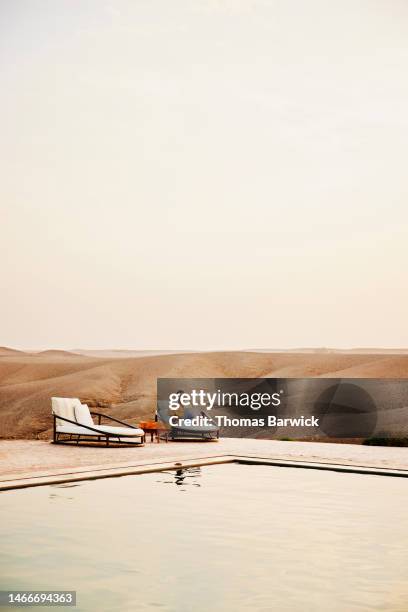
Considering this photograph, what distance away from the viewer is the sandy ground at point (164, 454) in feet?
36.8

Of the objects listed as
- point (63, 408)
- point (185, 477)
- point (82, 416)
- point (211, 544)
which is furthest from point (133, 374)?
point (211, 544)

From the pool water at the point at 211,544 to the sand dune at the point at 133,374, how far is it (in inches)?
727

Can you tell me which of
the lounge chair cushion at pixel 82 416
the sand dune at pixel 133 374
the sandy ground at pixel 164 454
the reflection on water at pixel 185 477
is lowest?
the reflection on water at pixel 185 477

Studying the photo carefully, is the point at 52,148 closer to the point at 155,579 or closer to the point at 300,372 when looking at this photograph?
the point at 155,579

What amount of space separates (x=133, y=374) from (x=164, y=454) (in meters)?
33.0

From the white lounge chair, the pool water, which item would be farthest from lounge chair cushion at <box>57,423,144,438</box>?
the pool water

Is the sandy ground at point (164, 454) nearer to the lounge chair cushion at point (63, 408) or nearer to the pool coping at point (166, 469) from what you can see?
the pool coping at point (166, 469)

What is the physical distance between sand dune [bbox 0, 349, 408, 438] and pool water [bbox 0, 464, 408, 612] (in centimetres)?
1846

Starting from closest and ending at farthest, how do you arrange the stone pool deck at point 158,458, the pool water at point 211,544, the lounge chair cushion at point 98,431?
the pool water at point 211,544, the stone pool deck at point 158,458, the lounge chair cushion at point 98,431

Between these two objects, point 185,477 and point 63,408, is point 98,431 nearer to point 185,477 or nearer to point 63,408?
point 63,408

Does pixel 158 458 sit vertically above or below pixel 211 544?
above

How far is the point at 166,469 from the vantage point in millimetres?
10977

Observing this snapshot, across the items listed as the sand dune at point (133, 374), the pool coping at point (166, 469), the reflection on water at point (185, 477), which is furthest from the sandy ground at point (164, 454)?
the sand dune at point (133, 374)

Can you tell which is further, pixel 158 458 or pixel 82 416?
pixel 82 416
